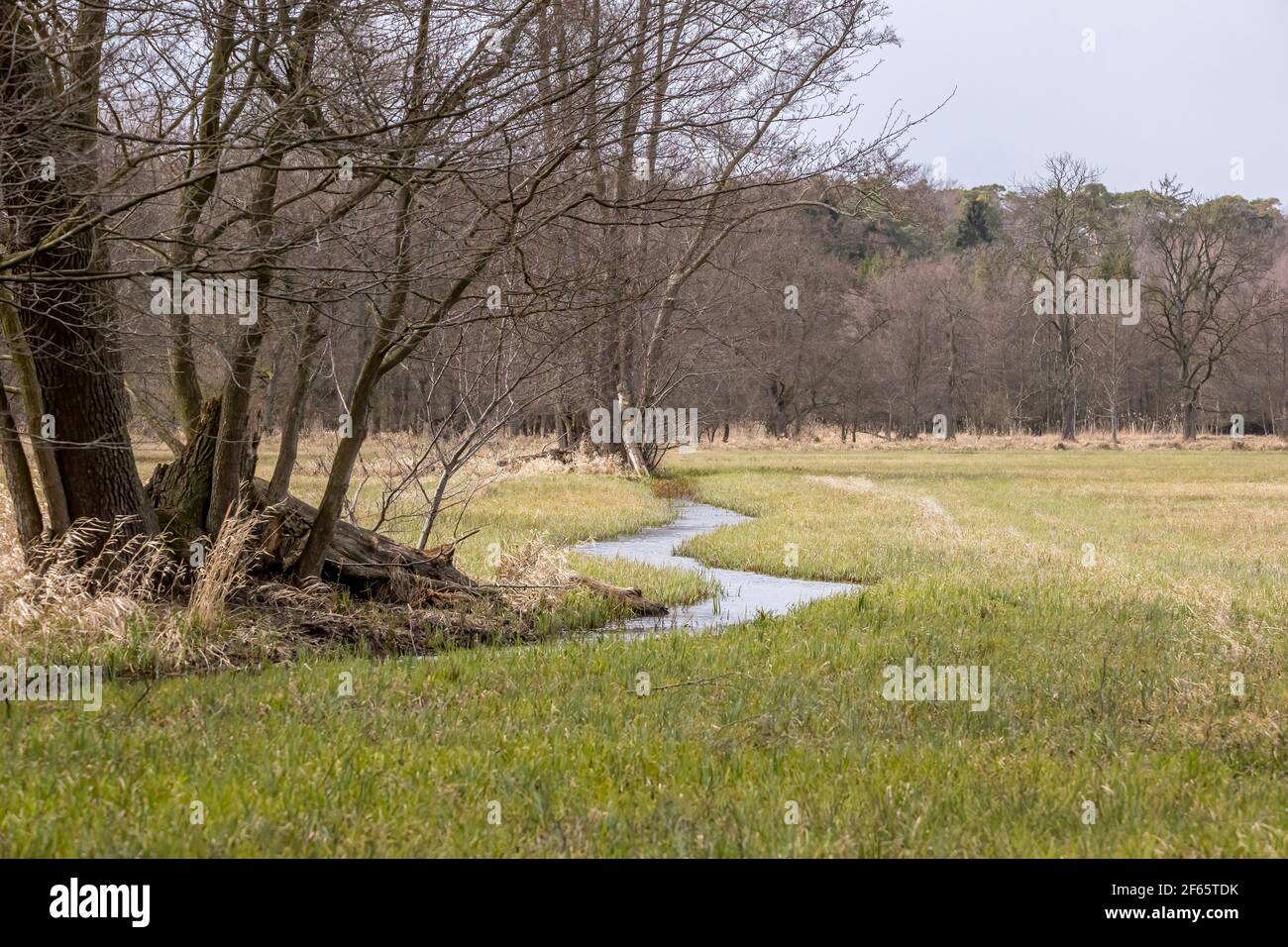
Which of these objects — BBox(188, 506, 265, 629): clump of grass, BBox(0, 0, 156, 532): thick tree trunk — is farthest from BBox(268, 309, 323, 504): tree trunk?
BBox(0, 0, 156, 532): thick tree trunk

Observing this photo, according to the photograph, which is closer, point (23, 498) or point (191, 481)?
point (23, 498)

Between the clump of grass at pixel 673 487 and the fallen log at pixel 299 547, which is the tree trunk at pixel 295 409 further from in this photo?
the clump of grass at pixel 673 487

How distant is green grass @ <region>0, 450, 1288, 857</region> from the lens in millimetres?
4566

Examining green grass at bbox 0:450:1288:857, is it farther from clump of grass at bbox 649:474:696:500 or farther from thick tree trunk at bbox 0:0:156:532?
clump of grass at bbox 649:474:696:500

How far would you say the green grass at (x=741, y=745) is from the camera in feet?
15.0

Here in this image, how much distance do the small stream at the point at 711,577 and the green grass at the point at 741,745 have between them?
2.91ft

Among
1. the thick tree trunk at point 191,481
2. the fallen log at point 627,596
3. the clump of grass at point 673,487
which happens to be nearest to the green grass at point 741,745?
the fallen log at point 627,596

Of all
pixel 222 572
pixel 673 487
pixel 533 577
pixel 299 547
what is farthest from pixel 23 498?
pixel 673 487

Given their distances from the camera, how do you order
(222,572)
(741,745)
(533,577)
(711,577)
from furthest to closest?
(711,577) < (533,577) < (222,572) < (741,745)

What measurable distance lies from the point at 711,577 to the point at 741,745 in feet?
26.3

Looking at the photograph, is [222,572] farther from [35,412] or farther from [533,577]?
[533,577]

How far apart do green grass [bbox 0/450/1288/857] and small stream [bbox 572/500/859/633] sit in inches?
35.0

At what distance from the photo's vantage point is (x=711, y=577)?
14062 mm
